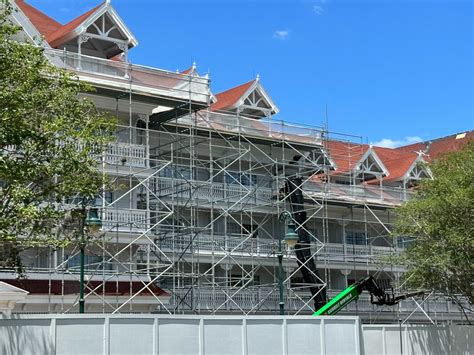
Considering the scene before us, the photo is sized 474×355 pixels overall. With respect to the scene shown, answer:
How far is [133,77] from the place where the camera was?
34438 millimetres

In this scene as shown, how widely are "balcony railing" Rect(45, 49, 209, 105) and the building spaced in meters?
0.05

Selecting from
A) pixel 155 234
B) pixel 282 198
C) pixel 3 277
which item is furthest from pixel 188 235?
pixel 3 277

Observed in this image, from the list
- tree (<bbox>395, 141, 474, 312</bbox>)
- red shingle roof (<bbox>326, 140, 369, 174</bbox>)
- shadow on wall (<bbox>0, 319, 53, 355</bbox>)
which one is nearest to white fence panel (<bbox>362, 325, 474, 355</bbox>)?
tree (<bbox>395, 141, 474, 312</bbox>)

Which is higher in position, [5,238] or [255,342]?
[5,238]

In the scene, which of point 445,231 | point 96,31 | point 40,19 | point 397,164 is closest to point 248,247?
point 445,231

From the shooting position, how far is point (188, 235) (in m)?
37.0

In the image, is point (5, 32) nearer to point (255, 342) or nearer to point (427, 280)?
point (255, 342)

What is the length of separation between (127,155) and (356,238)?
63.1 feet

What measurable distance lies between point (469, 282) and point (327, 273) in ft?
40.5

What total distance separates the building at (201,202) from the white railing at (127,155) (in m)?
0.06

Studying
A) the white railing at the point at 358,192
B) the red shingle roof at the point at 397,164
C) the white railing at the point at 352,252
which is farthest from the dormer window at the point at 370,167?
the white railing at the point at 352,252

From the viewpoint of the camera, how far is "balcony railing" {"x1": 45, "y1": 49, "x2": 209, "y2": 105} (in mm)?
32934

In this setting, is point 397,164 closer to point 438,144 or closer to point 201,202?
point 438,144

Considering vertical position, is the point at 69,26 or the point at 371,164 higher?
the point at 69,26
